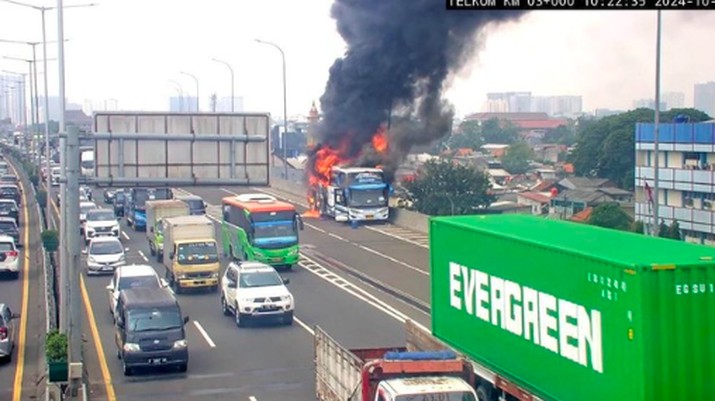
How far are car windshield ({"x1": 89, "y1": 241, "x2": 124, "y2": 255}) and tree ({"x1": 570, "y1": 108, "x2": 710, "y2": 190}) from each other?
42.2 m

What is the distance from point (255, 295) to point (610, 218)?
20797 millimetres

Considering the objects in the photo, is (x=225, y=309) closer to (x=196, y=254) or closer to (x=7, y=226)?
(x=196, y=254)

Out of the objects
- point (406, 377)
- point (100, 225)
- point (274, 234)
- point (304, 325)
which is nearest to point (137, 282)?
point (304, 325)

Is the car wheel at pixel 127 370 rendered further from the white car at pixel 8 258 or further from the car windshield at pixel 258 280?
the white car at pixel 8 258

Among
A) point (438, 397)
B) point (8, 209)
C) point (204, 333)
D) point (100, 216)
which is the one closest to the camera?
point (438, 397)

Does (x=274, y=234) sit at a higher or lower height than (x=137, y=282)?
higher

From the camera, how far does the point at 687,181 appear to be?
153 ft

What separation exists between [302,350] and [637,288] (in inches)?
582

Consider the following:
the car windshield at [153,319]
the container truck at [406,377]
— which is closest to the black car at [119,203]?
the car windshield at [153,319]

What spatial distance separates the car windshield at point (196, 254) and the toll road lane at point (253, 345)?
110 centimetres

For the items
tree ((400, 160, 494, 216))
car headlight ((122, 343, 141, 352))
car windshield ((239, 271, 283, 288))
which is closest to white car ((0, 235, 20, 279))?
car windshield ((239, 271, 283, 288))

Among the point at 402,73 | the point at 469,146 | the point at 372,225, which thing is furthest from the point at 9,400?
the point at 469,146

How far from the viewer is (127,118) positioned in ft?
73.1

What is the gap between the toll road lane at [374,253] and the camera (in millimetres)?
37625
